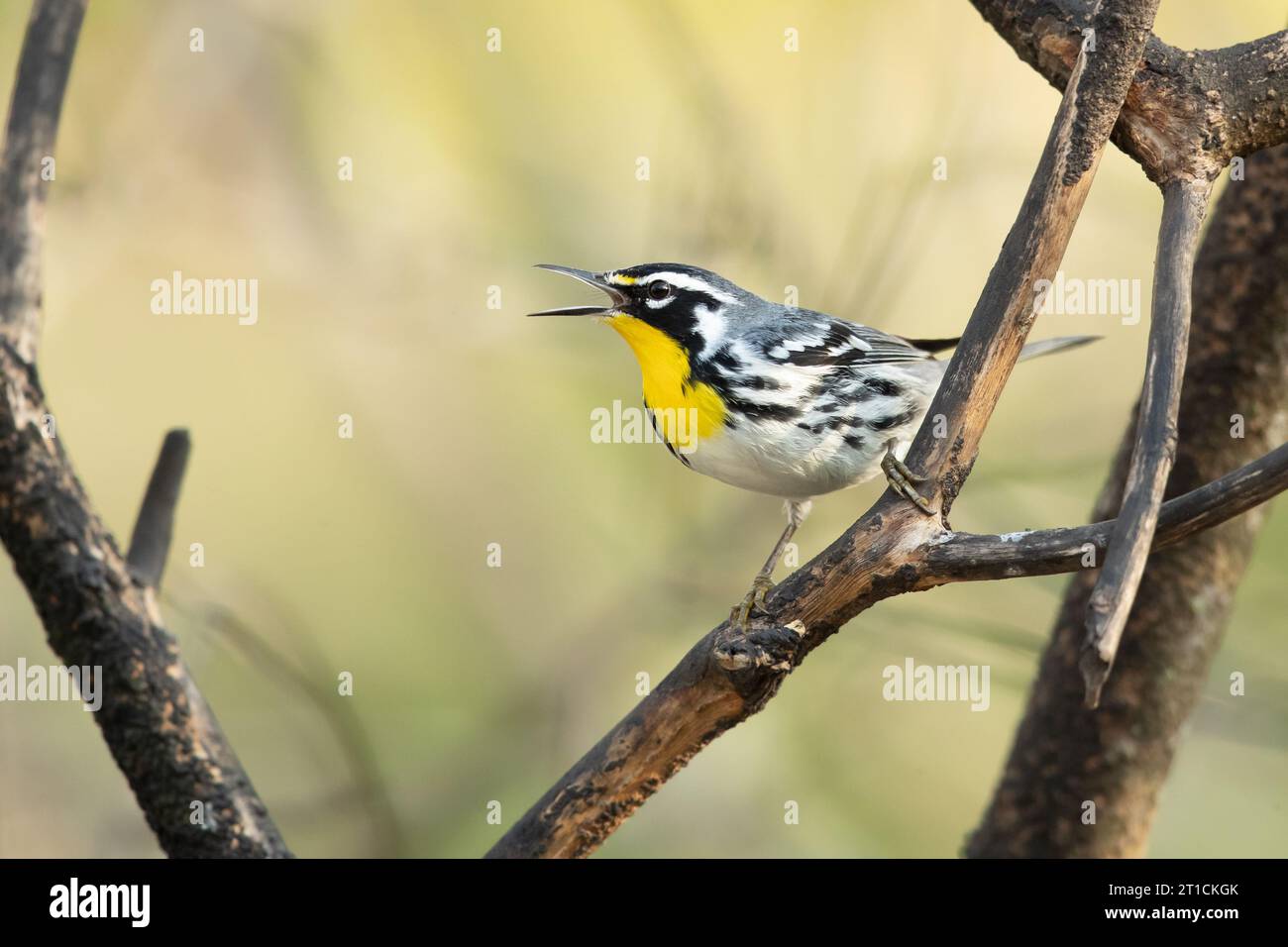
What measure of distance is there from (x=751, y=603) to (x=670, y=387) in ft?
2.55

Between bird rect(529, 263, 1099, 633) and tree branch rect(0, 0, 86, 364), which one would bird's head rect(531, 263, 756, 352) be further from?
tree branch rect(0, 0, 86, 364)

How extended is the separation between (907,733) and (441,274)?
3.00m

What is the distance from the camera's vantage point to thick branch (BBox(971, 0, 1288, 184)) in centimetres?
225

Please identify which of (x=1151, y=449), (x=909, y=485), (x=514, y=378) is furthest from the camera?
(x=514, y=378)

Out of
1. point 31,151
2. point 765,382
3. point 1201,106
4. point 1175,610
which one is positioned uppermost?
point 31,151

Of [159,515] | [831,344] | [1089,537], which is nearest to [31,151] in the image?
[159,515]

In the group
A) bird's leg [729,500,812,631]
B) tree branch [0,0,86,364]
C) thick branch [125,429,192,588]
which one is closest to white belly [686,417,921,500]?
bird's leg [729,500,812,631]

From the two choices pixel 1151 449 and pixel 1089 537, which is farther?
pixel 1089 537

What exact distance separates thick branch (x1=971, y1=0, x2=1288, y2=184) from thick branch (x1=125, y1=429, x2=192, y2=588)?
2175mm

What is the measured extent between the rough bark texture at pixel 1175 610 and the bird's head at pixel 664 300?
1.22m

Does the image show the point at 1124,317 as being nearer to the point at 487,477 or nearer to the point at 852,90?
the point at 852,90

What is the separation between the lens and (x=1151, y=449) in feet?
5.70

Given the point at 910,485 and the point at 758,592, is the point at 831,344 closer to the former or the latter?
the point at 758,592

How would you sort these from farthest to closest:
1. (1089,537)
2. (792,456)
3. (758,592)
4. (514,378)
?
(514,378), (792,456), (758,592), (1089,537)
